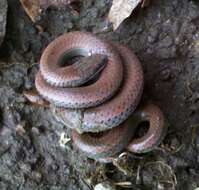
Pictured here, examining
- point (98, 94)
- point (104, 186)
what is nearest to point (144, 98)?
point (98, 94)

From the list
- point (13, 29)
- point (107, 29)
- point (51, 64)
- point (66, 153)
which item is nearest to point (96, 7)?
point (107, 29)

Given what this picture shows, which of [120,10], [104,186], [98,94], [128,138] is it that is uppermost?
[120,10]

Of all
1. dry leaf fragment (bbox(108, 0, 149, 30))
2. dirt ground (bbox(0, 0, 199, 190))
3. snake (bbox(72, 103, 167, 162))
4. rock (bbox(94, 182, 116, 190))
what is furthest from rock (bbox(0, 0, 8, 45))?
rock (bbox(94, 182, 116, 190))

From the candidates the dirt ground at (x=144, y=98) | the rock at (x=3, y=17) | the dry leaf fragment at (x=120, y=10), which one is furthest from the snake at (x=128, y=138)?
the rock at (x=3, y=17)

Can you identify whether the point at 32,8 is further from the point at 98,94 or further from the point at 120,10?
the point at 98,94

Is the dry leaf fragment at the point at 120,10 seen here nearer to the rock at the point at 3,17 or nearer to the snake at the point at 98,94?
the snake at the point at 98,94

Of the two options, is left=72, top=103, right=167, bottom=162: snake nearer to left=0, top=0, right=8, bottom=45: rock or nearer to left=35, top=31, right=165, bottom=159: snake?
left=35, top=31, right=165, bottom=159: snake
